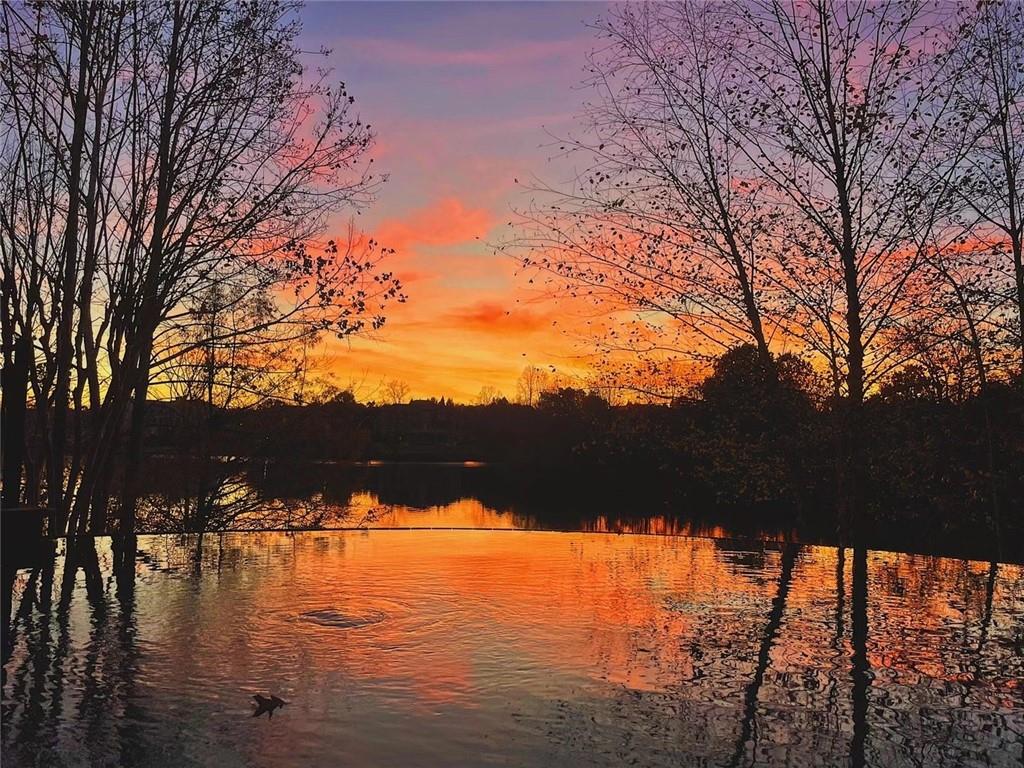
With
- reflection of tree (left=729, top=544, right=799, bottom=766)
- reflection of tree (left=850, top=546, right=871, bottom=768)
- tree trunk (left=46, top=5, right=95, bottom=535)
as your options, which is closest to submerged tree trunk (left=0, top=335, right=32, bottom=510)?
tree trunk (left=46, top=5, right=95, bottom=535)

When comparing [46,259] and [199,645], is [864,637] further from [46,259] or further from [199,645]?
[46,259]

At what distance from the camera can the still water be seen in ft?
7.98

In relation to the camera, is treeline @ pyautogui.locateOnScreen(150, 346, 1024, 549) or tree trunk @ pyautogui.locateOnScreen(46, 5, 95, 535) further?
treeline @ pyautogui.locateOnScreen(150, 346, 1024, 549)

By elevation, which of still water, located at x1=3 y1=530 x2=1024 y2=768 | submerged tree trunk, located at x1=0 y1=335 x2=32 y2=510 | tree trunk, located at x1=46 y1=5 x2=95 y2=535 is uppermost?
tree trunk, located at x1=46 y1=5 x2=95 y2=535

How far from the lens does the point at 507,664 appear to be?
3.29m

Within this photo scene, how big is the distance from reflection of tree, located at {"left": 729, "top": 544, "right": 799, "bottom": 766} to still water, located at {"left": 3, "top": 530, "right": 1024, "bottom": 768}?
0.01 metres

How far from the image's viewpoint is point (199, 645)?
342 cm

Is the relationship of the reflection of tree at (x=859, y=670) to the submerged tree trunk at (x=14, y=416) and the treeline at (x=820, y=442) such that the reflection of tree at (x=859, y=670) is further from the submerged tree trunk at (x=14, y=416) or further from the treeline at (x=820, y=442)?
the submerged tree trunk at (x=14, y=416)

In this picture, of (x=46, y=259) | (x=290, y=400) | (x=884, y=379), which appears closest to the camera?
(x=46, y=259)

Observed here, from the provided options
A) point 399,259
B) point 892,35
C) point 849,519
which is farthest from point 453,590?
point 892,35

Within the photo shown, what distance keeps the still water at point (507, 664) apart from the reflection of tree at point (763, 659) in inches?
0.6

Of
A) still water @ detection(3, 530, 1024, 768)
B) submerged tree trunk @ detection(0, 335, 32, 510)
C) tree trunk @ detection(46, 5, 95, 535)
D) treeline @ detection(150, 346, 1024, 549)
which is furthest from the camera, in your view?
treeline @ detection(150, 346, 1024, 549)

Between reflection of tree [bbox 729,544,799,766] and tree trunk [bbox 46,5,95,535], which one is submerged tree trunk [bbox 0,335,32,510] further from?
reflection of tree [bbox 729,544,799,766]

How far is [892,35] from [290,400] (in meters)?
9.42
